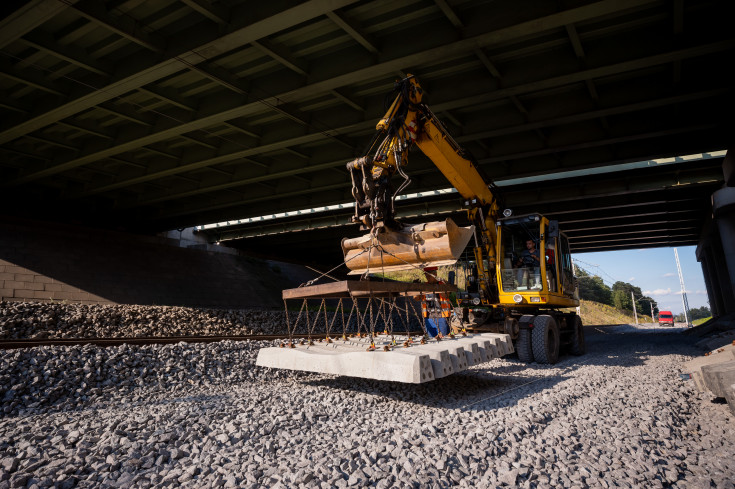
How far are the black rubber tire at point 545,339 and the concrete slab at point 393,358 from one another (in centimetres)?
338

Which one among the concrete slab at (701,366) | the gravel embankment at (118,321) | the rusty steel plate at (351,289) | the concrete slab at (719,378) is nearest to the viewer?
the concrete slab at (719,378)

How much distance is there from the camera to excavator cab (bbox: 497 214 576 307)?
9.94m

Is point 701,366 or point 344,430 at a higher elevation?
point 701,366

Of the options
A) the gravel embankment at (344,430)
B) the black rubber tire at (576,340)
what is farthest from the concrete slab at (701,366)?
the black rubber tire at (576,340)

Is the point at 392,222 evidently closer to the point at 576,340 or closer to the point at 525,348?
the point at 525,348

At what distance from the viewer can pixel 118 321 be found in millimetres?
13594

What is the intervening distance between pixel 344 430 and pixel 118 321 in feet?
40.4

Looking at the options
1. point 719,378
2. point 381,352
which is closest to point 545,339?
point 719,378

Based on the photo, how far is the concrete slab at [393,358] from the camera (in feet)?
14.9

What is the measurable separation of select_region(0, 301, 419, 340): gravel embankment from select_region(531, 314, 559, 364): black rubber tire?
4.80 m

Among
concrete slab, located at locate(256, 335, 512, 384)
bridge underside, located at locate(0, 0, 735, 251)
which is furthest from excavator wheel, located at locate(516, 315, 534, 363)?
bridge underside, located at locate(0, 0, 735, 251)

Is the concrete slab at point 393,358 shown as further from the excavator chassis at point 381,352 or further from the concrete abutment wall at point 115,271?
the concrete abutment wall at point 115,271

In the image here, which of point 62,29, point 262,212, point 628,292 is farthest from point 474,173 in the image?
point 628,292

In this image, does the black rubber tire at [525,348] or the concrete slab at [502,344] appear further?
the black rubber tire at [525,348]
